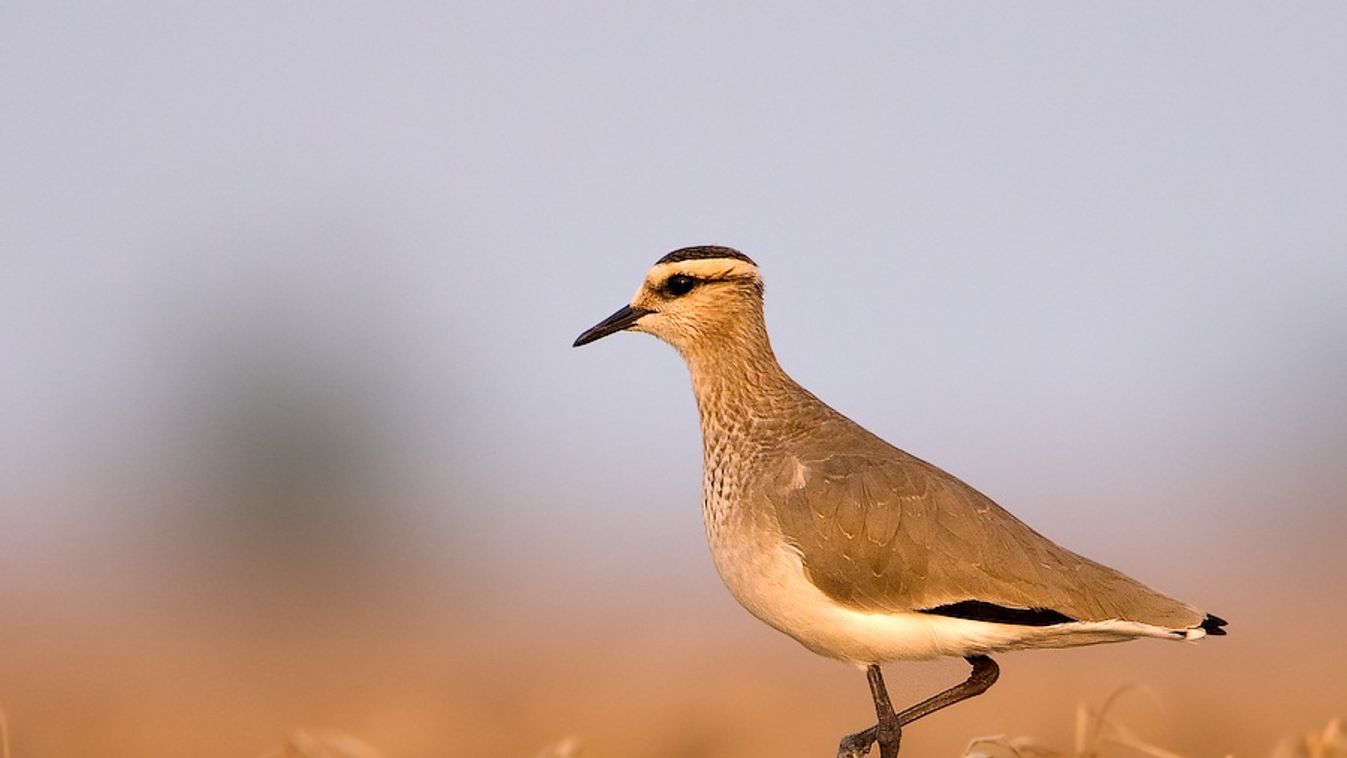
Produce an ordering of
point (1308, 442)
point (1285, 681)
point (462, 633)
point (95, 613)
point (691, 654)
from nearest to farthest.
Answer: point (1285, 681) → point (691, 654) → point (462, 633) → point (95, 613) → point (1308, 442)

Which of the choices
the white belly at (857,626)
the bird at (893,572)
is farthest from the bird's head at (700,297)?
the white belly at (857,626)

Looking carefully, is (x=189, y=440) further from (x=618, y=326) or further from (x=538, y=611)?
(x=618, y=326)

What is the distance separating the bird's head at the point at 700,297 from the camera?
10344 mm

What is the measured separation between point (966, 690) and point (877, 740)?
0.46 metres

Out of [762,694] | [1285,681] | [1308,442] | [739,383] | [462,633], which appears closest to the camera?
[739,383]

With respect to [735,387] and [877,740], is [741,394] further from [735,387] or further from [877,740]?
[877,740]

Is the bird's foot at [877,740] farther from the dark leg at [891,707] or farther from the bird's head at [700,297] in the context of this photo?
the bird's head at [700,297]

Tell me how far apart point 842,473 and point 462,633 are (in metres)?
16.6

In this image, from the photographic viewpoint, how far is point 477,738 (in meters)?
14.2

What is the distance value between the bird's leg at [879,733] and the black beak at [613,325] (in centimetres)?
207

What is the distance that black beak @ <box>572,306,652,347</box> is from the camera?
10.5 meters

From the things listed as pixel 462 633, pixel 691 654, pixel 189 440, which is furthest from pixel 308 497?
pixel 691 654

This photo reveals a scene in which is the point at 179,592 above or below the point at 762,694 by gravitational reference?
below

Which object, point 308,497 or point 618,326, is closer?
point 618,326
